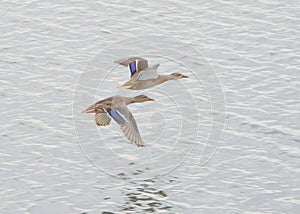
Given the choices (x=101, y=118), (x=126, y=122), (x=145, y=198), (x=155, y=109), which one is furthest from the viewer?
(x=155, y=109)

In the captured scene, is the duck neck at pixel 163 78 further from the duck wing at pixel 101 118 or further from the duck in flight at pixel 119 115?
the duck wing at pixel 101 118

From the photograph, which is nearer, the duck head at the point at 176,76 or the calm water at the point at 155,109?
the calm water at the point at 155,109

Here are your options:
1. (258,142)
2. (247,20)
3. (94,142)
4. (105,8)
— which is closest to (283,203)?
(258,142)

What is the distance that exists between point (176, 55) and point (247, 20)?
15.8ft

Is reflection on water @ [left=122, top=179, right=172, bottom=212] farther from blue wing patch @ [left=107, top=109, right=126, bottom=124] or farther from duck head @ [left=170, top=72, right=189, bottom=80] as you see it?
duck head @ [left=170, top=72, right=189, bottom=80]

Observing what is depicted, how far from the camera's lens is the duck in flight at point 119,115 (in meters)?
28.7

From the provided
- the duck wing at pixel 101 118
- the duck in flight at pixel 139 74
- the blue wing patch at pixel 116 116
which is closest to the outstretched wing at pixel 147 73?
the duck in flight at pixel 139 74

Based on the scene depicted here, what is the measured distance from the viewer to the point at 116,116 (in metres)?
29.8

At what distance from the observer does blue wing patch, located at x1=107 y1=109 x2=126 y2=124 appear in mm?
29353

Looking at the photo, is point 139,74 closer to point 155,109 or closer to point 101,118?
point 155,109

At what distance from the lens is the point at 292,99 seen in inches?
1396

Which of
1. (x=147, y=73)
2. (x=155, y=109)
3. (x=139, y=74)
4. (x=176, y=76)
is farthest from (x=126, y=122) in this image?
(x=176, y=76)

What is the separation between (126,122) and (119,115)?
700 millimetres

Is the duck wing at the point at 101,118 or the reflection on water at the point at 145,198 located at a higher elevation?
the duck wing at the point at 101,118
